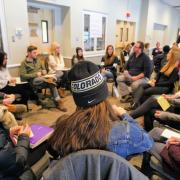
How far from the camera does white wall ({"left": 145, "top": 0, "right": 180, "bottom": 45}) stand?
26.3 ft

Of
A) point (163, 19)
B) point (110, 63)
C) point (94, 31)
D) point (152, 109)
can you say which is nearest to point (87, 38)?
point (94, 31)

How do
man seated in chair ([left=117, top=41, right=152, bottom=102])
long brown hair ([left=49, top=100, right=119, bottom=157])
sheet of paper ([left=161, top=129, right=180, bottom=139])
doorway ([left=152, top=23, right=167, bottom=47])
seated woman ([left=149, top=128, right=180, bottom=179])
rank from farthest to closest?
doorway ([left=152, top=23, right=167, bottom=47]) → man seated in chair ([left=117, top=41, right=152, bottom=102]) → sheet of paper ([left=161, top=129, right=180, bottom=139]) → seated woman ([left=149, top=128, right=180, bottom=179]) → long brown hair ([left=49, top=100, right=119, bottom=157])

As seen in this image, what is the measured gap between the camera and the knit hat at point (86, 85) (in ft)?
2.97

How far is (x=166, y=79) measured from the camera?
2896mm

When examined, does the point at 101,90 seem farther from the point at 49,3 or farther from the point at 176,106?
the point at 49,3

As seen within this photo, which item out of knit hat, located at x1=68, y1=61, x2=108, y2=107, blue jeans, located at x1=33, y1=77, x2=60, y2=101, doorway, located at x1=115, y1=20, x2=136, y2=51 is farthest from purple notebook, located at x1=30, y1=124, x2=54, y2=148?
doorway, located at x1=115, y1=20, x2=136, y2=51

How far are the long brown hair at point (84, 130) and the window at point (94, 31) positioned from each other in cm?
486

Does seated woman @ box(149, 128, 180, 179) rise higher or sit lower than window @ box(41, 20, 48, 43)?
lower

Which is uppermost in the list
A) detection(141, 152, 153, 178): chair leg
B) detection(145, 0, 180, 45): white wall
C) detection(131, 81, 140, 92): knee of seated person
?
detection(145, 0, 180, 45): white wall

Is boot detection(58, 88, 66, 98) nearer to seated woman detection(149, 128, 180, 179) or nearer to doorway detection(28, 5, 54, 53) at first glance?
doorway detection(28, 5, 54, 53)

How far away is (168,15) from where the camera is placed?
32.6 feet

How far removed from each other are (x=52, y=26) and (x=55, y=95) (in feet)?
7.47

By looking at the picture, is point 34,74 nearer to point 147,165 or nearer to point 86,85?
point 147,165

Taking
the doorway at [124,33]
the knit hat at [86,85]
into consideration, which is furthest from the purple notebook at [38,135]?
the doorway at [124,33]
